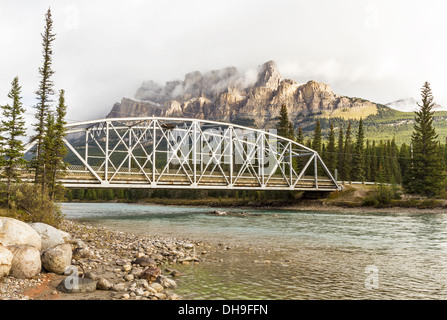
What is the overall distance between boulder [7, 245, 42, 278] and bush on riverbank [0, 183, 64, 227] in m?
10.2

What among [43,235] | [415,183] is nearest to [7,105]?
[43,235]

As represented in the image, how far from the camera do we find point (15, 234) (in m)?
12.5

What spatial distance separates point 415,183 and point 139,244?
64486 millimetres

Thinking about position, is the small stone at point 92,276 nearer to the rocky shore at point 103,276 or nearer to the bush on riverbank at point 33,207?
the rocky shore at point 103,276

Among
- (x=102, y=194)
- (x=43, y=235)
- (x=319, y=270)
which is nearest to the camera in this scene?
(x=319, y=270)

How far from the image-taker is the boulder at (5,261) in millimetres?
10190

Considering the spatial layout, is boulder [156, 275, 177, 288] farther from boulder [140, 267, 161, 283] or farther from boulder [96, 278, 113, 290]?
boulder [96, 278, 113, 290]

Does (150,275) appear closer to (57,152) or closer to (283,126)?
(57,152)

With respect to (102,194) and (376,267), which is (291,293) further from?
(102,194)

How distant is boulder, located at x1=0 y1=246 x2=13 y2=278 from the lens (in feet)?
33.4

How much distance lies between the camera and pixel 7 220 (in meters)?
13.0

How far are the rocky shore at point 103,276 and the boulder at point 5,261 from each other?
7.4 inches

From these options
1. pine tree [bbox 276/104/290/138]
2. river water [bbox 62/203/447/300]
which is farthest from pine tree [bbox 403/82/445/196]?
river water [bbox 62/203/447/300]

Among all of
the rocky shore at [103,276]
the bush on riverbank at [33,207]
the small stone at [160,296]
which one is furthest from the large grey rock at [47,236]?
the small stone at [160,296]
